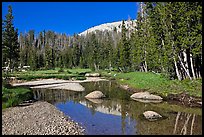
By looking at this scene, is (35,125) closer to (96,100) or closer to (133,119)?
(133,119)

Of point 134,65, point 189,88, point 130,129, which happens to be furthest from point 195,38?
point 134,65

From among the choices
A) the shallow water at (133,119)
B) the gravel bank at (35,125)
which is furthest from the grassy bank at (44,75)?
the gravel bank at (35,125)

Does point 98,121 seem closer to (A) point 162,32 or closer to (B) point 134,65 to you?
(A) point 162,32

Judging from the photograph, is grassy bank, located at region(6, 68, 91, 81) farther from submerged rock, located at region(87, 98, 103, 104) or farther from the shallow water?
the shallow water

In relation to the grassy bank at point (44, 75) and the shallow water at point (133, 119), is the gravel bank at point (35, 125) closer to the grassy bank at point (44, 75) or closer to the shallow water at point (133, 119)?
the shallow water at point (133, 119)

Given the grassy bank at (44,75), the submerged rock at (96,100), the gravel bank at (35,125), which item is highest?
the grassy bank at (44,75)

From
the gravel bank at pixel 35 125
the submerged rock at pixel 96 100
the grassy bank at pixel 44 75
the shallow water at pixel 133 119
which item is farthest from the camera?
the grassy bank at pixel 44 75

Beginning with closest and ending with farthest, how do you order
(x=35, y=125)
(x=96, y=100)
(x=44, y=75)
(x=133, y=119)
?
(x=35, y=125) < (x=133, y=119) < (x=96, y=100) < (x=44, y=75)

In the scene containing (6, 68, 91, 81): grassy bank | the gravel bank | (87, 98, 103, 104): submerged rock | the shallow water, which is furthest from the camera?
(6, 68, 91, 81): grassy bank

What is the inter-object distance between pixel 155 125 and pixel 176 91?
1112 cm

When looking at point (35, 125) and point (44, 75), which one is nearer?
point (35, 125)

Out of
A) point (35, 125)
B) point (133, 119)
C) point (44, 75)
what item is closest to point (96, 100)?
point (133, 119)

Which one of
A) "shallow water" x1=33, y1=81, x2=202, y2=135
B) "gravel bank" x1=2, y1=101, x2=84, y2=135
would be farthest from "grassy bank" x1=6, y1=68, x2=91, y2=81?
"gravel bank" x1=2, y1=101, x2=84, y2=135

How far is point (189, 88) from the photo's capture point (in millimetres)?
24672
